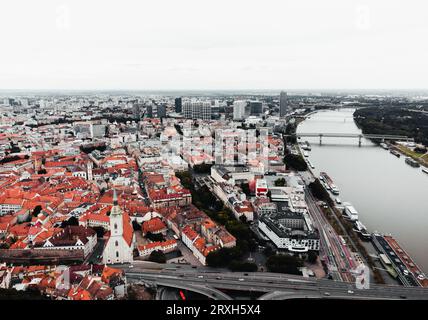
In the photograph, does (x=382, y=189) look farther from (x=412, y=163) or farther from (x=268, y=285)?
(x=268, y=285)

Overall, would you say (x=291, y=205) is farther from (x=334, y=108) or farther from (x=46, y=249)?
(x=334, y=108)

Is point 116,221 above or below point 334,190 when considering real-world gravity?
above

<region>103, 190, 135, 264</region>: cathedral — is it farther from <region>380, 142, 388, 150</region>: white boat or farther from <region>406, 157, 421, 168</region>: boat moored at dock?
<region>380, 142, 388, 150</region>: white boat

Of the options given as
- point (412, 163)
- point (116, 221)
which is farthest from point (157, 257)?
point (412, 163)

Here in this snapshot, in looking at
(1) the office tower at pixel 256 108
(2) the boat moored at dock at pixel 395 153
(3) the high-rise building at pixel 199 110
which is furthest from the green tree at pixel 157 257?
(1) the office tower at pixel 256 108

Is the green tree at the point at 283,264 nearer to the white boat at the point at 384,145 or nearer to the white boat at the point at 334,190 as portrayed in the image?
the white boat at the point at 334,190
